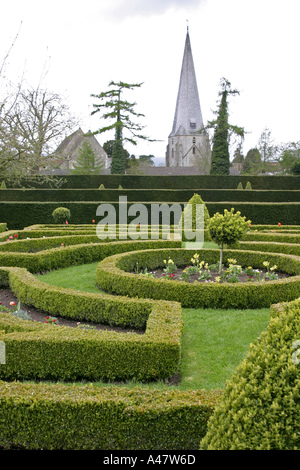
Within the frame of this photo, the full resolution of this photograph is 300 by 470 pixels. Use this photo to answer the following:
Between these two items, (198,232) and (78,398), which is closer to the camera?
(78,398)

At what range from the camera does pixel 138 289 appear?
269 inches

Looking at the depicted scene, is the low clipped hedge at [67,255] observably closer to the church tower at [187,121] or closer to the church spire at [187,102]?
the church tower at [187,121]

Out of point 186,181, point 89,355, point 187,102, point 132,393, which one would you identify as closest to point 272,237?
point 89,355

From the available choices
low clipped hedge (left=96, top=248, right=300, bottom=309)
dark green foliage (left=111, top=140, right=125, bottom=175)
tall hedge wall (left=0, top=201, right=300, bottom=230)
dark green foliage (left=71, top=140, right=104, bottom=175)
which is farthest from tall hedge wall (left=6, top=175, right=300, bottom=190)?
low clipped hedge (left=96, top=248, right=300, bottom=309)

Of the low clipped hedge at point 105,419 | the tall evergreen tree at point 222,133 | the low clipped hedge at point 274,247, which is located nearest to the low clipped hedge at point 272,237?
the low clipped hedge at point 274,247

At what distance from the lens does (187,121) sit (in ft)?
186

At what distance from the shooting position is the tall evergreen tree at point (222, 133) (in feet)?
106

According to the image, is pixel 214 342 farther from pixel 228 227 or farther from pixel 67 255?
pixel 67 255

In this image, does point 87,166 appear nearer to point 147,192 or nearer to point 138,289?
point 147,192

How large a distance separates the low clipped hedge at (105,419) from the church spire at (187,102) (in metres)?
55.6

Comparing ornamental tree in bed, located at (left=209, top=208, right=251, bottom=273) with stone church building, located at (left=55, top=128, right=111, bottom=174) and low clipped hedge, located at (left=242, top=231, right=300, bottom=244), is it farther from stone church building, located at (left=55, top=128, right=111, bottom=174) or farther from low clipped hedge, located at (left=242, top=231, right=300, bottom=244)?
stone church building, located at (left=55, top=128, right=111, bottom=174)

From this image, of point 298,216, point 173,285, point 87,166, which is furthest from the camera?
point 87,166
